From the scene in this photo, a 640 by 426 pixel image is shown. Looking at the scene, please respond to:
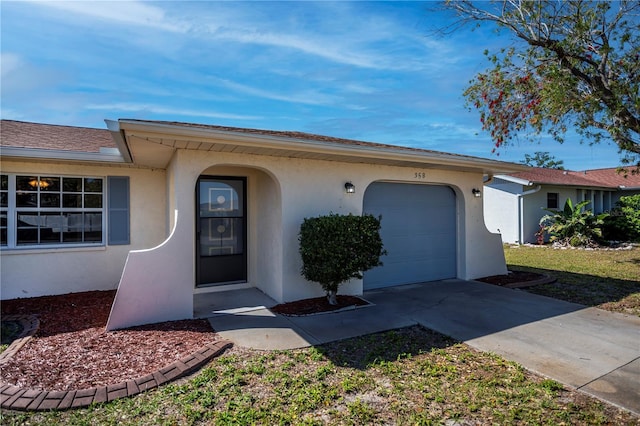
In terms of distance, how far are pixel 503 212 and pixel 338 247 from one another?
15.2 metres

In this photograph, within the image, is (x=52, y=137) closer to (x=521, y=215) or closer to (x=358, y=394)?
(x=358, y=394)

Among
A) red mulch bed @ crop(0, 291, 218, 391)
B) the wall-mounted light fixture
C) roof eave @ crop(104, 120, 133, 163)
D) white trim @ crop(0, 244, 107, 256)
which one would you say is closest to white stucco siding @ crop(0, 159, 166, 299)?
white trim @ crop(0, 244, 107, 256)

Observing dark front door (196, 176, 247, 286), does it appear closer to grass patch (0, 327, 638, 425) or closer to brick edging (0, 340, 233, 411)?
grass patch (0, 327, 638, 425)

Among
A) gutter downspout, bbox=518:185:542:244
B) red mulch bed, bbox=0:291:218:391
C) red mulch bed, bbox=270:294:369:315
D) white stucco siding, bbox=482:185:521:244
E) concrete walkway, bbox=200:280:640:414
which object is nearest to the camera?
red mulch bed, bbox=0:291:218:391

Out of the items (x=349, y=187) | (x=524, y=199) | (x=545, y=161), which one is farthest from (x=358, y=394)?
(x=545, y=161)

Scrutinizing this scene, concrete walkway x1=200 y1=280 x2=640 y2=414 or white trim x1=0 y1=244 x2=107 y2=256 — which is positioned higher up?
white trim x1=0 y1=244 x2=107 y2=256

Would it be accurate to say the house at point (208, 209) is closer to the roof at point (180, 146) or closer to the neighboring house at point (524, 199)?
the roof at point (180, 146)

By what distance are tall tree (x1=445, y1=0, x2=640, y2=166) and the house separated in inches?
69.5

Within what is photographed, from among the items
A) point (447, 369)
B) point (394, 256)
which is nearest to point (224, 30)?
point (394, 256)

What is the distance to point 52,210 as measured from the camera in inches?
285

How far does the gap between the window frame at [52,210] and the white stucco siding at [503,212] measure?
1627 cm

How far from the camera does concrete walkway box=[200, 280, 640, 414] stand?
3854 millimetres

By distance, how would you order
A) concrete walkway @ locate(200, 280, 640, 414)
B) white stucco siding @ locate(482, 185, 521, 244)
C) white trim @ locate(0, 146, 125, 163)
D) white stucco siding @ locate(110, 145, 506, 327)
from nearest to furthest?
concrete walkway @ locate(200, 280, 640, 414)
white stucco siding @ locate(110, 145, 506, 327)
white trim @ locate(0, 146, 125, 163)
white stucco siding @ locate(482, 185, 521, 244)

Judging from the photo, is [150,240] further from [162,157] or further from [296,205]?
[296,205]
